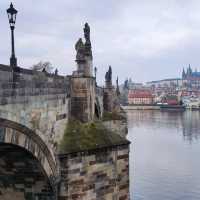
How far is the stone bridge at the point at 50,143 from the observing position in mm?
9781

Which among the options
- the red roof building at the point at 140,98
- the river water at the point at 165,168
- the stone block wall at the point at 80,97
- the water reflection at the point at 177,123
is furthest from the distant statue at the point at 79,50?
the red roof building at the point at 140,98

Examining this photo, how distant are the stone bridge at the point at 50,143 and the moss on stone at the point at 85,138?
0.39 feet

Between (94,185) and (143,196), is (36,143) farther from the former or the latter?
(143,196)

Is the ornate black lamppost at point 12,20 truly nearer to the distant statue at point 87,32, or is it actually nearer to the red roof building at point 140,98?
the distant statue at point 87,32

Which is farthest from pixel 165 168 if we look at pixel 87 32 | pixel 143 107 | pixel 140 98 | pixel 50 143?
pixel 140 98

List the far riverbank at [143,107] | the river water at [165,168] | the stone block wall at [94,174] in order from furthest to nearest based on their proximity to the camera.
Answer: the far riverbank at [143,107] < the river water at [165,168] < the stone block wall at [94,174]

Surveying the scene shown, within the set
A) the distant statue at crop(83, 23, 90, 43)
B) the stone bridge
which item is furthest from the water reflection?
the stone bridge

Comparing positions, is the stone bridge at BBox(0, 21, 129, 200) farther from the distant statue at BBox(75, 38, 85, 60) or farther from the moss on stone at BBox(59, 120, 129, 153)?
the moss on stone at BBox(59, 120, 129, 153)

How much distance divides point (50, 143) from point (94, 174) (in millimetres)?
2305

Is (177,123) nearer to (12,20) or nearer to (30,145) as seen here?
(30,145)

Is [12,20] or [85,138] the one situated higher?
[12,20]

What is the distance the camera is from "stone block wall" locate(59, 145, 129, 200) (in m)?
12.2

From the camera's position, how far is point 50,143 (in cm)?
1165

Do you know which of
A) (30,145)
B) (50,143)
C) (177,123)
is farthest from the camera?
(177,123)
